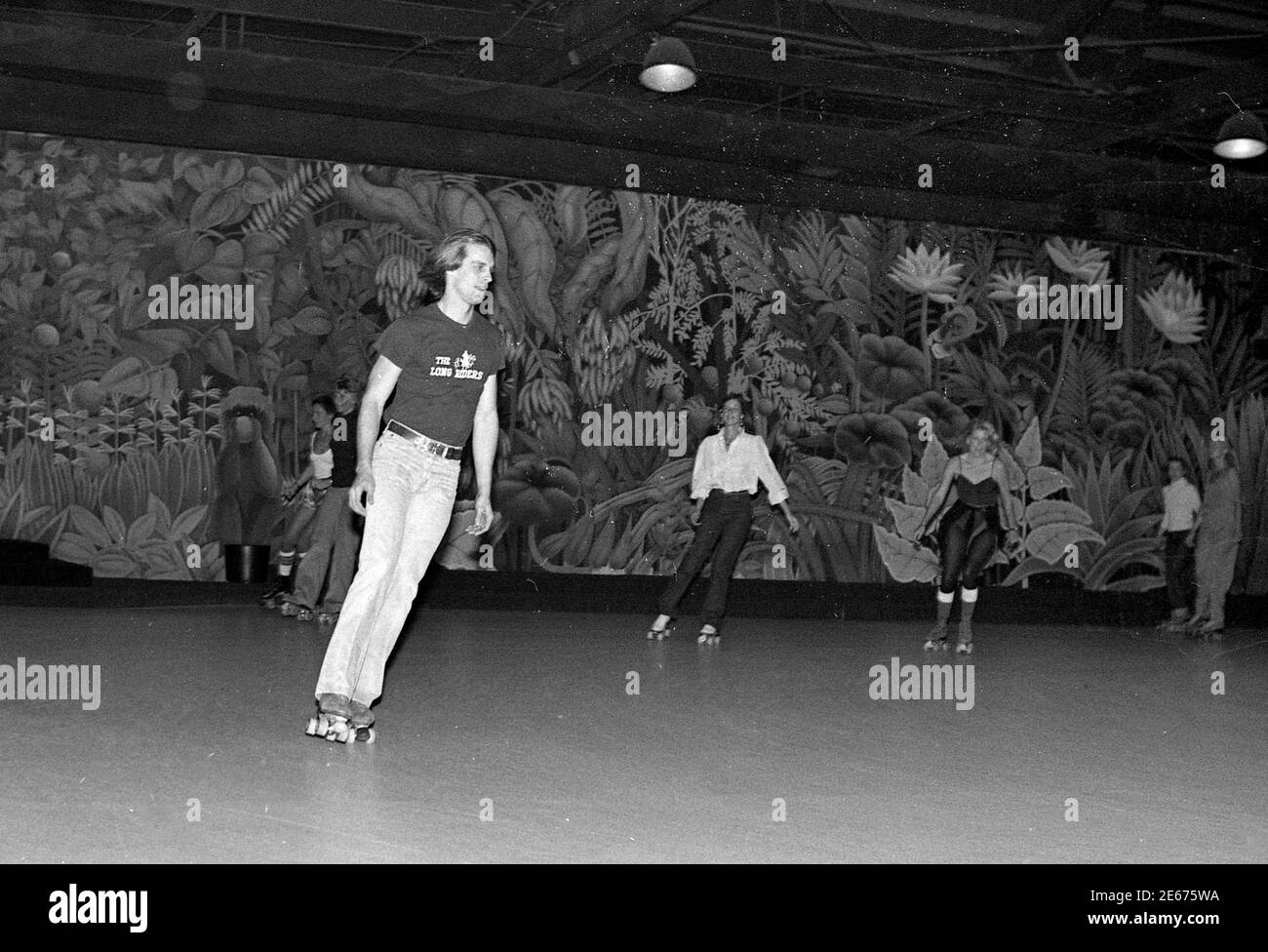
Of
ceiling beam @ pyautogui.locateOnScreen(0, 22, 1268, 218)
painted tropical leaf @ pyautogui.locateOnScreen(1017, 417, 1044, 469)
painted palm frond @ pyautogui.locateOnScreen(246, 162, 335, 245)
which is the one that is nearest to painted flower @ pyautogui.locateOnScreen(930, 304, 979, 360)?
painted tropical leaf @ pyautogui.locateOnScreen(1017, 417, 1044, 469)

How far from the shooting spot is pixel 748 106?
13117 mm

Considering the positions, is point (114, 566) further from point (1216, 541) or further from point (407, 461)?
point (1216, 541)

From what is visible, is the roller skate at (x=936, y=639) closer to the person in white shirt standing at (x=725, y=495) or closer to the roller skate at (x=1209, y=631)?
the person in white shirt standing at (x=725, y=495)

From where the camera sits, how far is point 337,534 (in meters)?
9.71

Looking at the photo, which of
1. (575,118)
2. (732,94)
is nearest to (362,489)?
(575,118)

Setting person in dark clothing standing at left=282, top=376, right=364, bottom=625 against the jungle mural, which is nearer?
person in dark clothing standing at left=282, top=376, right=364, bottom=625

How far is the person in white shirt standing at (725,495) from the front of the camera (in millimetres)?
9805

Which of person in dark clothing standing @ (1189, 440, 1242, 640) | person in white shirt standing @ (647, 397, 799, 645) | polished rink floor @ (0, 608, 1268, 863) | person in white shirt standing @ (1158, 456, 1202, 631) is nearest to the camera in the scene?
polished rink floor @ (0, 608, 1268, 863)

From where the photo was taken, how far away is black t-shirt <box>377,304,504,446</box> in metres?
4.87

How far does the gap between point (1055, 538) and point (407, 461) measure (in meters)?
11.2

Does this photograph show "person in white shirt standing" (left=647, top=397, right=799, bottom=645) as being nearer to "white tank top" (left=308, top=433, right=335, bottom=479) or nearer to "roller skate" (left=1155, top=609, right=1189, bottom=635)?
"white tank top" (left=308, top=433, right=335, bottom=479)

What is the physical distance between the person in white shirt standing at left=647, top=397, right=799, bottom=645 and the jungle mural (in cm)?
379

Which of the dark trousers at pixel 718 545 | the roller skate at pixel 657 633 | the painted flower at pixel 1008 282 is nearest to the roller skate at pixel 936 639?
the dark trousers at pixel 718 545

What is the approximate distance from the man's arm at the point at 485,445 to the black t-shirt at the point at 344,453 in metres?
3.90
